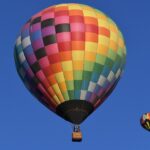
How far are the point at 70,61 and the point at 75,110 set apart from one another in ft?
7.59

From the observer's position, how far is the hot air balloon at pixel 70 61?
33.0m

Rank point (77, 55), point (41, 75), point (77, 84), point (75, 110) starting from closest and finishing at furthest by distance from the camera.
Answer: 1. point (75, 110)
2. point (77, 84)
3. point (77, 55)
4. point (41, 75)

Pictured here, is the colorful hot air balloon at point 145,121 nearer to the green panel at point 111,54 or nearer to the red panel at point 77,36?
the green panel at point 111,54

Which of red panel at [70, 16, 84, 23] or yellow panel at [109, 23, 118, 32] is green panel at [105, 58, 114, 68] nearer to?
yellow panel at [109, 23, 118, 32]

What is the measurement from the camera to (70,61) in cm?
3338

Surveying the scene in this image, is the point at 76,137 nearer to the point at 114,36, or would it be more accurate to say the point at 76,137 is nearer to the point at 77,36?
the point at 77,36

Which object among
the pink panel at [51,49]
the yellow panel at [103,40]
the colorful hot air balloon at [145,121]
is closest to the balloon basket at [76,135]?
the pink panel at [51,49]

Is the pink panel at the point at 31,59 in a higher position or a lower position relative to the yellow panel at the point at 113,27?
lower

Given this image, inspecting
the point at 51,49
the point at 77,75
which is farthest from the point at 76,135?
the point at 51,49

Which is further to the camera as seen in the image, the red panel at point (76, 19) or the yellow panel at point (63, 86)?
the red panel at point (76, 19)

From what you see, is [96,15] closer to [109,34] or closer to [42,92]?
[109,34]

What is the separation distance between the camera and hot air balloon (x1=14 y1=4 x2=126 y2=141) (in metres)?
33.0

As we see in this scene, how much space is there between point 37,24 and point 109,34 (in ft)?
11.3

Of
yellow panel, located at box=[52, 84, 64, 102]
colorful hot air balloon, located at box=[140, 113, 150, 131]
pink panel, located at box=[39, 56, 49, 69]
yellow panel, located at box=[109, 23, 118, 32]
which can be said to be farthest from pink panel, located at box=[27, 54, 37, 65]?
colorful hot air balloon, located at box=[140, 113, 150, 131]
